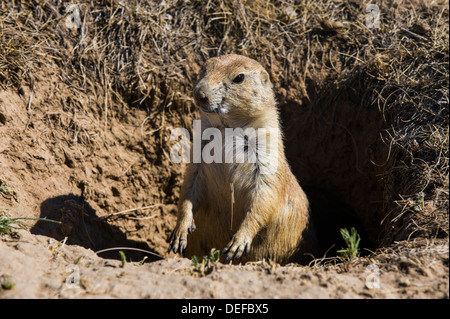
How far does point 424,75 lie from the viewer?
5.56m

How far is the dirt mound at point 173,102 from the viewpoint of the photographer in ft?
17.3

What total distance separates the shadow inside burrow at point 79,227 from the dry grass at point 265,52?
119 cm

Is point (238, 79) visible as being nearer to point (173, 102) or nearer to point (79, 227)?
point (173, 102)

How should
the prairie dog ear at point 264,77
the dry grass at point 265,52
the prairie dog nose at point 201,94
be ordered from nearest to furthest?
the prairie dog nose at point 201,94 → the prairie dog ear at point 264,77 → the dry grass at point 265,52

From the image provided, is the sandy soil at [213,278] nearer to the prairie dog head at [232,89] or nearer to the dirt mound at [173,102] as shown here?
the dirt mound at [173,102]

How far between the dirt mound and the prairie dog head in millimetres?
1529

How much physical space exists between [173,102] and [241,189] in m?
2.02

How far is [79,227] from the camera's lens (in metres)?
5.50

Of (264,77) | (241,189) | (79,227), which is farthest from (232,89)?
(79,227)

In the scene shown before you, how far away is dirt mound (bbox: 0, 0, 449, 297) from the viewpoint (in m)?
5.27

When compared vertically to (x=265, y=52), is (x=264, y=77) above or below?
below

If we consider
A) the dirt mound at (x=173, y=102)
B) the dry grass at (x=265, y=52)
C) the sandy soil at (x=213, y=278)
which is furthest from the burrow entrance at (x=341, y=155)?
the sandy soil at (x=213, y=278)

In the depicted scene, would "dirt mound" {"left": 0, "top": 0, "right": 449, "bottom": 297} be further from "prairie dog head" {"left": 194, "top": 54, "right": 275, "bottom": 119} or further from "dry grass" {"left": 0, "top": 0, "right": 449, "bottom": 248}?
"prairie dog head" {"left": 194, "top": 54, "right": 275, "bottom": 119}

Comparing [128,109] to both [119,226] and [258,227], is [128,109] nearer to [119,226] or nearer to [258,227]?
[119,226]
